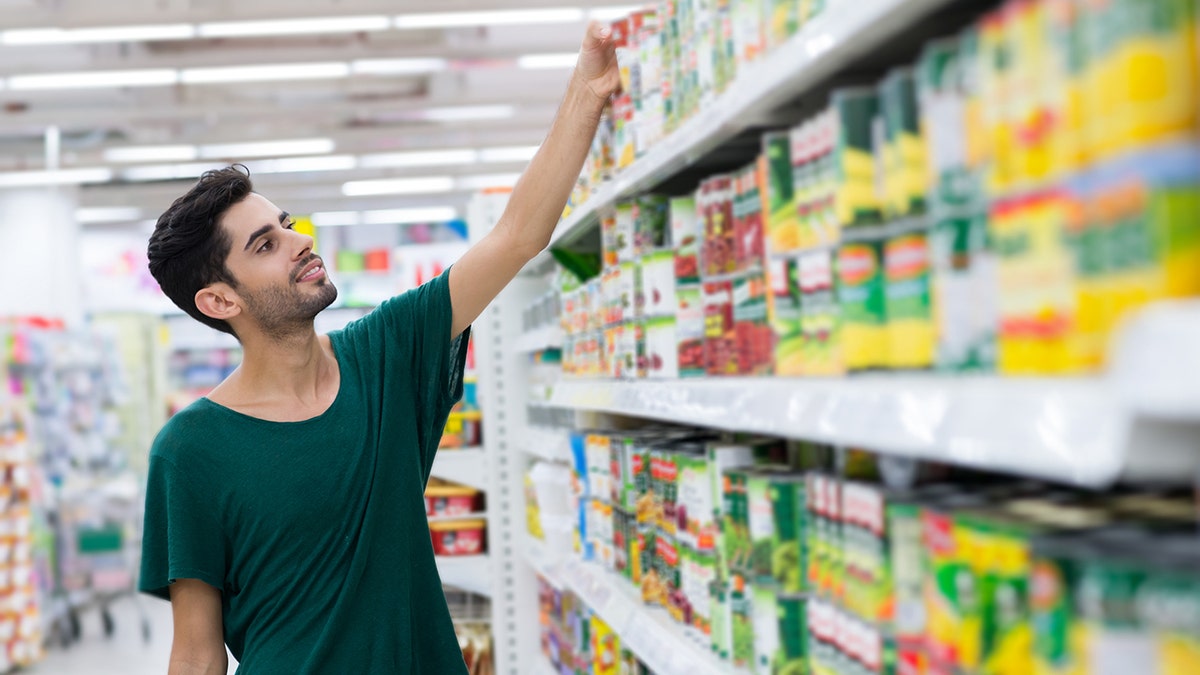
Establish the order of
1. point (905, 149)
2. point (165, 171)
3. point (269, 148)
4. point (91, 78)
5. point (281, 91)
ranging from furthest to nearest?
point (165, 171) < point (269, 148) < point (281, 91) < point (91, 78) < point (905, 149)

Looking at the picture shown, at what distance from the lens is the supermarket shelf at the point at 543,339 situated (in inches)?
136

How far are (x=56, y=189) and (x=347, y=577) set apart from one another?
518 inches

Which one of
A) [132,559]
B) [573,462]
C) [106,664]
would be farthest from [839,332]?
[132,559]

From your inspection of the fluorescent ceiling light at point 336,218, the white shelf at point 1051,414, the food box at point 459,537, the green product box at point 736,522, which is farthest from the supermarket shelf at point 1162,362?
the fluorescent ceiling light at point 336,218

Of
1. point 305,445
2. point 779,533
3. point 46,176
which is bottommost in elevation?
Result: point 779,533

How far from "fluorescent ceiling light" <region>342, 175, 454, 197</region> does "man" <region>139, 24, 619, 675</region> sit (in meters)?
13.0

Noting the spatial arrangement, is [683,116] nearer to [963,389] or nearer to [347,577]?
[347,577]

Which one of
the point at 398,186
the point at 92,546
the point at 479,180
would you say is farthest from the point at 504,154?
the point at 92,546

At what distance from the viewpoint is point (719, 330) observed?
1896 millimetres

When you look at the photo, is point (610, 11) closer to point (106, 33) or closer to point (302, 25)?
point (302, 25)

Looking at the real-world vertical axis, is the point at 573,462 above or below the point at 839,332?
below

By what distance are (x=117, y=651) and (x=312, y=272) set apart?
667cm

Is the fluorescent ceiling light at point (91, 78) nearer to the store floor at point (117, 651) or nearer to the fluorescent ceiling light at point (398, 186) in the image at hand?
the store floor at point (117, 651)

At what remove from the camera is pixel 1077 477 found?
0.79 m
